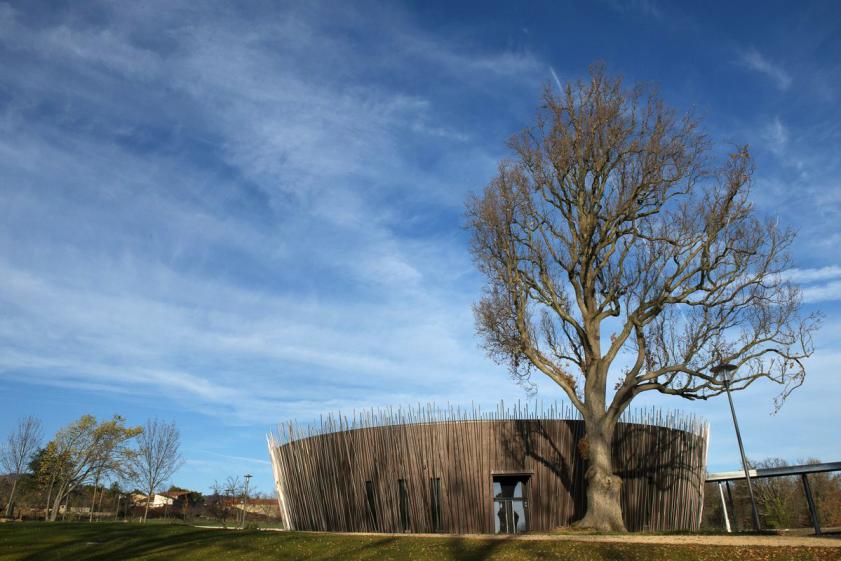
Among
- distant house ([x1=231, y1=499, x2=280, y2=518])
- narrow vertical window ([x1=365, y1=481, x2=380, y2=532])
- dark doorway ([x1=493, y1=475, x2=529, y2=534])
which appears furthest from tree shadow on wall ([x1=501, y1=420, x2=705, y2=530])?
distant house ([x1=231, y1=499, x2=280, y2=518])

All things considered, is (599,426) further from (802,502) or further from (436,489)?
(802,502)

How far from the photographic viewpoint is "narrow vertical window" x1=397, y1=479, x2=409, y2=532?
19161 millimetres

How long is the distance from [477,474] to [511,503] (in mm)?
1520

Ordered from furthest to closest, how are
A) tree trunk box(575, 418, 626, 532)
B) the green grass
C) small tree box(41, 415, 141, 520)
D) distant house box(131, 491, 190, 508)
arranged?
distant house box(131, 491, 190, 508)
small tree box(41, 415, 141, 520)
tree trunk box(575, 418, 626, 532)
the green grass

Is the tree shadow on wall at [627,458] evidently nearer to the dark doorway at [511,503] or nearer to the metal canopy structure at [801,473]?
the dark doorway at [511,503]

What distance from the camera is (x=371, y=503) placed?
19.8 meters

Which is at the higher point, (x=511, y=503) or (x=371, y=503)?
(x=371, y=503)

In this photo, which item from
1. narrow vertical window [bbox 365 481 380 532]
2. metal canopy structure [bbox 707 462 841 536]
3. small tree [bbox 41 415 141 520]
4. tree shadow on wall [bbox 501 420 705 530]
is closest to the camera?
metal canopy structure [bbox 707 462 841 536]

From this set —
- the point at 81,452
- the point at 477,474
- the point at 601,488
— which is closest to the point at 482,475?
the point at 477,474

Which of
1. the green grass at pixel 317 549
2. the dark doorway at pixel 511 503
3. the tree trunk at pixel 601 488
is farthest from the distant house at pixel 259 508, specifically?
the tree trunk at pixel 601 488

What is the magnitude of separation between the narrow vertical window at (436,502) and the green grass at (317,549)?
4236 mm

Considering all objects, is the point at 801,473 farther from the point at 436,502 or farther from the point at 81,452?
the point at 81,452

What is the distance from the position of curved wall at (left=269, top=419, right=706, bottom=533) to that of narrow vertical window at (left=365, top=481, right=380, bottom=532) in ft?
0.11

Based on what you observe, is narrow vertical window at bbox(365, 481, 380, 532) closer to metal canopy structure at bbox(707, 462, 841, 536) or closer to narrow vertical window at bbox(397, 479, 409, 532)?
narrow vertical window at bbox(397, 479, 409, 532)
